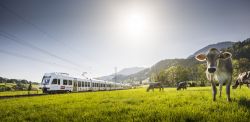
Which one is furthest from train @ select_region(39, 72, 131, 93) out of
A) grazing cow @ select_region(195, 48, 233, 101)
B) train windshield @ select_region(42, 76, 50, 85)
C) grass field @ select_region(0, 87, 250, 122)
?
grazing cow @ select_region(195, 48, 233, 101)

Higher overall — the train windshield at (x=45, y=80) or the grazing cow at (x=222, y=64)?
the grazing cow at (x=222, y=64)

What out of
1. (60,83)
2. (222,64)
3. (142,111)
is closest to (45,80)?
(60,83)

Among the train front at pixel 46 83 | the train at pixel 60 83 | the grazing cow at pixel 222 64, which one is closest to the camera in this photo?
the grazing cow at pixel 222 64

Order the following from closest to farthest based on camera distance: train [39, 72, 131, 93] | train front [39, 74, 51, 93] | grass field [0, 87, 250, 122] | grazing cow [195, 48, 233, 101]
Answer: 1. grass field [0, 87, 250, 122]
2. grazing cow [195, 48, 233, 101]
3. train front [39, 74, 51, 93]
4. train [39, 72, 131, 93]

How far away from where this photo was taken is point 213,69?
777cm

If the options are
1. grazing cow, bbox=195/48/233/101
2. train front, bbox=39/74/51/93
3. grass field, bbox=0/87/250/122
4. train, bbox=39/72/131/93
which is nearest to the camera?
grass field, bbox=0/87/250/122

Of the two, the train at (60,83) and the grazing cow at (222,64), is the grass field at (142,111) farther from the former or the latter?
the train at (60,83)

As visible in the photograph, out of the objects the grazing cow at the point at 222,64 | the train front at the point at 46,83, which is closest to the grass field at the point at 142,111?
the grazing cow at the point at 222,64

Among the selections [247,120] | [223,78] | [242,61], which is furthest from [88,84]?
[242,61]

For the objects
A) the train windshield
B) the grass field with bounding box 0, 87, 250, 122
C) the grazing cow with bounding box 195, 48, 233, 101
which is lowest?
the grass field with bounding box 0, 87, 250, 122

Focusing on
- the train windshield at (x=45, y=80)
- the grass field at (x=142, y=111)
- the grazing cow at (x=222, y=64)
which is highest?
the grazing cow at (x=222, y=64)

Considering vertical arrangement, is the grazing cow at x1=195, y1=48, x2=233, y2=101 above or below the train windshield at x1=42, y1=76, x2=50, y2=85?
above

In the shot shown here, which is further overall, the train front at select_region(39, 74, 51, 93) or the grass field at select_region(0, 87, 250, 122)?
the train front at select_region(39, 74, 51, 93)

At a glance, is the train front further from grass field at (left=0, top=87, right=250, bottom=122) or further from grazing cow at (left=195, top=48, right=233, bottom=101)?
grazing cow at (left=195, top=48, right=233, bottom=101)
